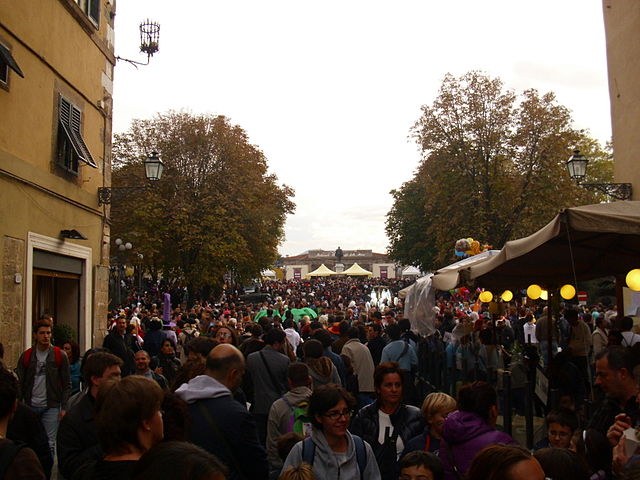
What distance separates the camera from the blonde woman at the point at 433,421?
4688 mm

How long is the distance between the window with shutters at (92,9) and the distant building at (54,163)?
22mm

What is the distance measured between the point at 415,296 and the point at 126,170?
24426 mm

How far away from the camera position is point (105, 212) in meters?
16.4

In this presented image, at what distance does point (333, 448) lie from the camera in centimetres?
412

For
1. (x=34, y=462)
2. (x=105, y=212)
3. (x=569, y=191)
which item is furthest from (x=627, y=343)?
(x=569, y=191)

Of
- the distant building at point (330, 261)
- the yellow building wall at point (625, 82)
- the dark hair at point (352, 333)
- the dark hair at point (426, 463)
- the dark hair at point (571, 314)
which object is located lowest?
the dark hair at point (426, 463)

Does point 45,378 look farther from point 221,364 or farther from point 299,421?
point 221,364

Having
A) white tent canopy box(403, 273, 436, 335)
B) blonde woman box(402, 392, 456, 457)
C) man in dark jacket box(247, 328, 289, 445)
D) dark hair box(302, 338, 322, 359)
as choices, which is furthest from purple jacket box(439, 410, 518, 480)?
white tent canopy box(403, 273, 436, 335)

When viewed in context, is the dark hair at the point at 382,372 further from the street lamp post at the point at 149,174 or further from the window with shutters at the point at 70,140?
the street lamp post at the point at 149,174

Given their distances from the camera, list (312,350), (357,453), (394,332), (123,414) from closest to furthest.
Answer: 1. (123,414)
2. (357,453)
3. (312,350)
4. (394,332)

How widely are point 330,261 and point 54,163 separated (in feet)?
428

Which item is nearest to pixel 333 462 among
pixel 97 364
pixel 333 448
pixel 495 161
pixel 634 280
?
pixel 333 448

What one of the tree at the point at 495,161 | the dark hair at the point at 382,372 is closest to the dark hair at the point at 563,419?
the dark hair at the point at 382,372

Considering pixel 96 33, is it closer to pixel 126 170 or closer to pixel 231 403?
pixel 231 403
